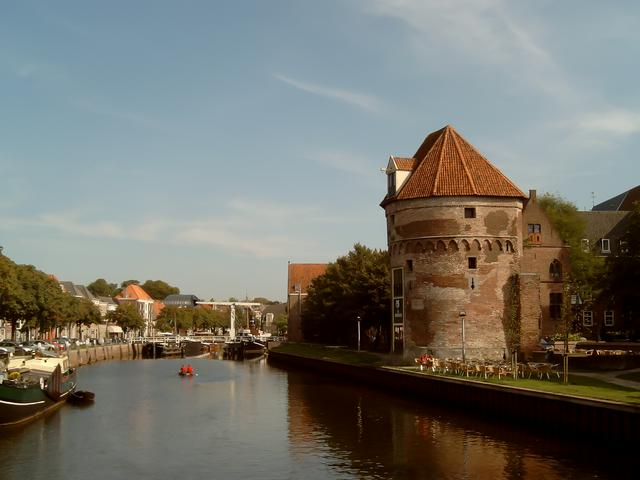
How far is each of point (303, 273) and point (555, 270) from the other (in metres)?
67.4

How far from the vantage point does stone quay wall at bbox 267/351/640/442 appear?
26797 mm

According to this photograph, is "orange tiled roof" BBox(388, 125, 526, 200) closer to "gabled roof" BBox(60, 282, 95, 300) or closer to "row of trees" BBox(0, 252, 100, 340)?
"row of trees" BBox(0, 252, 100, 340)

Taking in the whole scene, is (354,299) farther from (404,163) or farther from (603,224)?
(603,224)

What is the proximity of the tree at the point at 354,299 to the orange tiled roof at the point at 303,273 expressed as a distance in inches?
1279

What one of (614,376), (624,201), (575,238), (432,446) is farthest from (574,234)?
(432,446)

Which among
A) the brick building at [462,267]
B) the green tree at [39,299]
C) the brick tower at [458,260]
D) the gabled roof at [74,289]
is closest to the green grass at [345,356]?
the brick building at [462,267]

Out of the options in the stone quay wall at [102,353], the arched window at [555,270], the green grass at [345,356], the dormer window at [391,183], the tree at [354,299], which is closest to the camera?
the dormer window at [391,183]

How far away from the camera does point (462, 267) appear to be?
5153 centimetres

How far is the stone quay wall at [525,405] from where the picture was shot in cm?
2680

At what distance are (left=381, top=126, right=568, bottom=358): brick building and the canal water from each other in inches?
307

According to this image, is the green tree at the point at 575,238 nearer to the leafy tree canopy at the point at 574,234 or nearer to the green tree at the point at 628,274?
the leafy tree canopy at the point at 574,234

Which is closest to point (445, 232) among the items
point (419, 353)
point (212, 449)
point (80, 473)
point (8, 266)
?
point (419, 353)

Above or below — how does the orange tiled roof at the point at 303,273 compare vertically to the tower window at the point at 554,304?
above

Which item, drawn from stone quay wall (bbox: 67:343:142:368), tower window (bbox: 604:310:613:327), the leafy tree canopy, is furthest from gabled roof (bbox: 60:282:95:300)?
tower window (bbox: 604:310:613:327)
